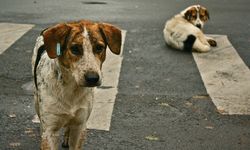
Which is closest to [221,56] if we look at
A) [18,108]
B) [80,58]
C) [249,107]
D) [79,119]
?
[249,107]

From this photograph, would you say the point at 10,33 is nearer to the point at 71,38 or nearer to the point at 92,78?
the point at 71,38

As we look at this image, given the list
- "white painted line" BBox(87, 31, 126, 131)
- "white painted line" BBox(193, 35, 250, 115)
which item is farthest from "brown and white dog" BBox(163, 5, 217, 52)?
"white painted line" BBox(87, 31, 126, 131)

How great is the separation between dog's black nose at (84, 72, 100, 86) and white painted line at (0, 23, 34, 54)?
20.0 feet

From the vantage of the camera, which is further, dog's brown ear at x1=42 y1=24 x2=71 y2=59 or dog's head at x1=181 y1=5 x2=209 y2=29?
dog's head at x1=181 y1=5 x2=209 y2=29

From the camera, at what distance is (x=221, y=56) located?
11.1m

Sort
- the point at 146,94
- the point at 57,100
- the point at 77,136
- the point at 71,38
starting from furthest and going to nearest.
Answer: the point at 146,94 → the point at 77,136 → the point at 57,100 → the point at 71,38

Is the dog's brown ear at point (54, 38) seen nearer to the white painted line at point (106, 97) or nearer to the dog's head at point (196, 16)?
the white painted line at point (106, 97)

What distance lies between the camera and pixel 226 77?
382 inches

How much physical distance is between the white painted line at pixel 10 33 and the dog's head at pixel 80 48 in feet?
19.1

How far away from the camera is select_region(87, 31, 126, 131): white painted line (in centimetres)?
751

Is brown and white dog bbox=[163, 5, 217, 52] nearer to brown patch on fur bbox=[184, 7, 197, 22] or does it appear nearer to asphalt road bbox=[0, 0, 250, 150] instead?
brown patch on fur bbox=[184, 7, 197, 22]

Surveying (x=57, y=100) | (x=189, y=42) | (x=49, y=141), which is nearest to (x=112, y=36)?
(x=57, y=100)

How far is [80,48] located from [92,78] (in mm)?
279

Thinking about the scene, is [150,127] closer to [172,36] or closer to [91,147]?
[91,147]
